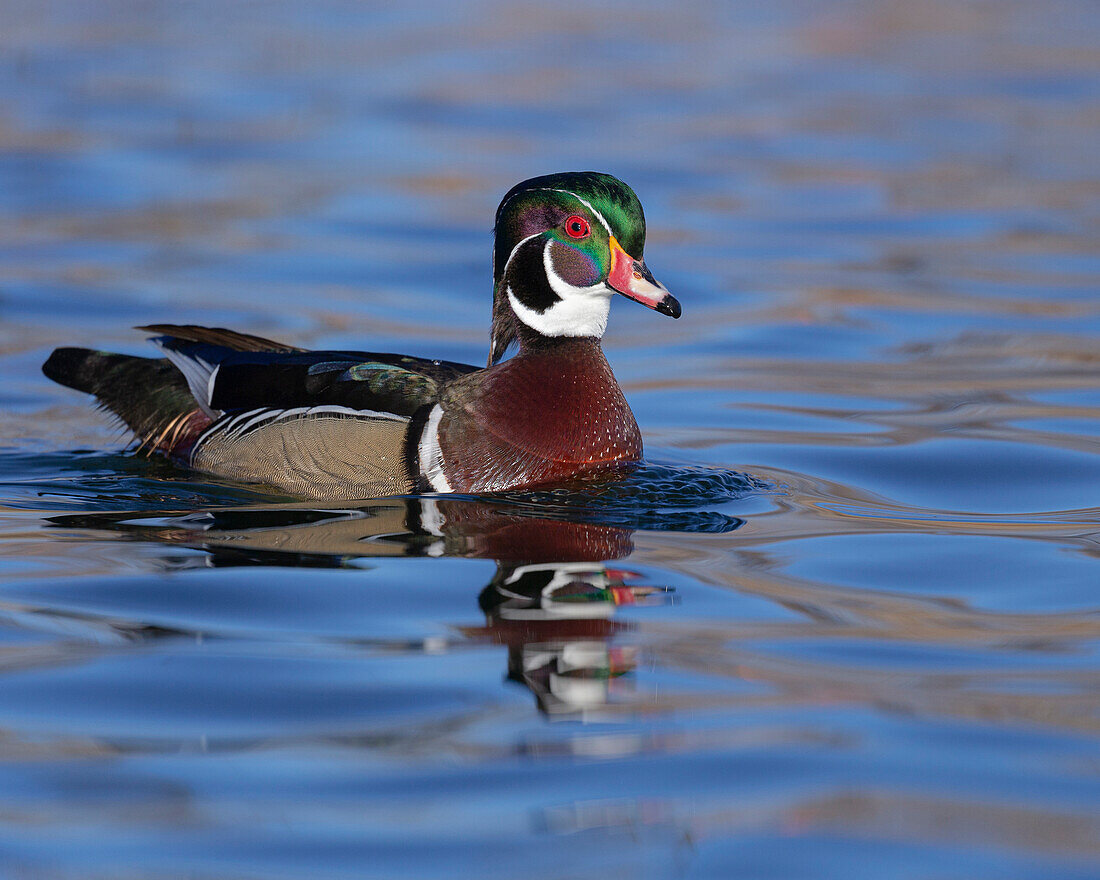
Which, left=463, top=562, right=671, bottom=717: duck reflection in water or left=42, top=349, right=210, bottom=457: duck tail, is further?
left=42, top=349, right=210, bottom=457: duck tail

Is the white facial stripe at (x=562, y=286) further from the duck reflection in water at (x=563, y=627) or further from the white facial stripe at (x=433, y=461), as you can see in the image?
the duck reflection in water at (x=563, y=627)

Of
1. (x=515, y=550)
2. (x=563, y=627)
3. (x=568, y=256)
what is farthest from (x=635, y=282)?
(x=563, y=627)

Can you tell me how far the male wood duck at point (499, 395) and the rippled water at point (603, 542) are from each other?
183 mm

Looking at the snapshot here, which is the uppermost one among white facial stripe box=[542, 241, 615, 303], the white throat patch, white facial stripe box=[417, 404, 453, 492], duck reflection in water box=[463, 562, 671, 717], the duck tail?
white facial stripe box=[542, 241, 615, 303]

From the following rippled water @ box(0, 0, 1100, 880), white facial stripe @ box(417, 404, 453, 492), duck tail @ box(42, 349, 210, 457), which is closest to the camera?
rippled water @ box(0, 0, 1100, 880)

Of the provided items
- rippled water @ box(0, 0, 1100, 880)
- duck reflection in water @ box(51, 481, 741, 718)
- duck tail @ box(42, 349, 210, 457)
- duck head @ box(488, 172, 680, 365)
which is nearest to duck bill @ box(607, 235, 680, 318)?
duck head @ box(488, 172, 680, 365)

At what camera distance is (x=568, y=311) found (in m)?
7.07

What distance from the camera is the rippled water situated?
13.1 ft

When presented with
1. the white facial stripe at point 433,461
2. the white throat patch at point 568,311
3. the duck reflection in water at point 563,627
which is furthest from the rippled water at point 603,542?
the white throat patch at point 568,311

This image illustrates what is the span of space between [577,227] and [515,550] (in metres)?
1.50

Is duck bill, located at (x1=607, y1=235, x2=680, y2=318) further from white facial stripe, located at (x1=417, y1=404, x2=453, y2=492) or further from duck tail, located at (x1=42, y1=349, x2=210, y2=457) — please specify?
duck tail, located at (x1=42, y1=349, x2=210, y2=457)

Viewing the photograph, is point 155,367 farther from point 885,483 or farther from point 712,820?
point 712,820

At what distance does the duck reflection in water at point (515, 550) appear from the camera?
4883 millimetres

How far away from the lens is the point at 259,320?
1067 centimetres
